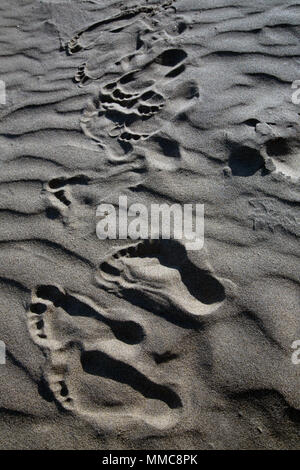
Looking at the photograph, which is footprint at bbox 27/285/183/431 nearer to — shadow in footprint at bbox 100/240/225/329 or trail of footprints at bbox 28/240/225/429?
trail of footprints at bbox 28/240/225/429

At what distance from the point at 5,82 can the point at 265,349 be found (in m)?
2.72

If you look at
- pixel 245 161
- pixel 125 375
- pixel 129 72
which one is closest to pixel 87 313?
pixel 125 375

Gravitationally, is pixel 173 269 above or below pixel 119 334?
above

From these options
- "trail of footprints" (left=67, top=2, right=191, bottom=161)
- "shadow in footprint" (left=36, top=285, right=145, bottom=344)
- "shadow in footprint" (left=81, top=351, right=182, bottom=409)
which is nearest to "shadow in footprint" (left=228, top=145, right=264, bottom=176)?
"trail of footprints" (left=67, top=2, right=191, bottom=161)

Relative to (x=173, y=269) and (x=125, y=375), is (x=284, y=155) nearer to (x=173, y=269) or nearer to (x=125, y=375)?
(x=173, y=269)

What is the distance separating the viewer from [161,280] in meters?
1.91

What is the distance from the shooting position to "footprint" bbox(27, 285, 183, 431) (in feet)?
5.28

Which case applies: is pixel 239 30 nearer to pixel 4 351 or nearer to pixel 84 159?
pixel 84 159

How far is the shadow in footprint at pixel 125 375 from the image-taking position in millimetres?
1627

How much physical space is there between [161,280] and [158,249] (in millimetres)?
184

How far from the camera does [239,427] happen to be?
1.52m

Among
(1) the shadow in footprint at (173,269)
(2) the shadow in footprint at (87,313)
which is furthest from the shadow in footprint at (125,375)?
(1) the shadow in footprint at (173,269)
